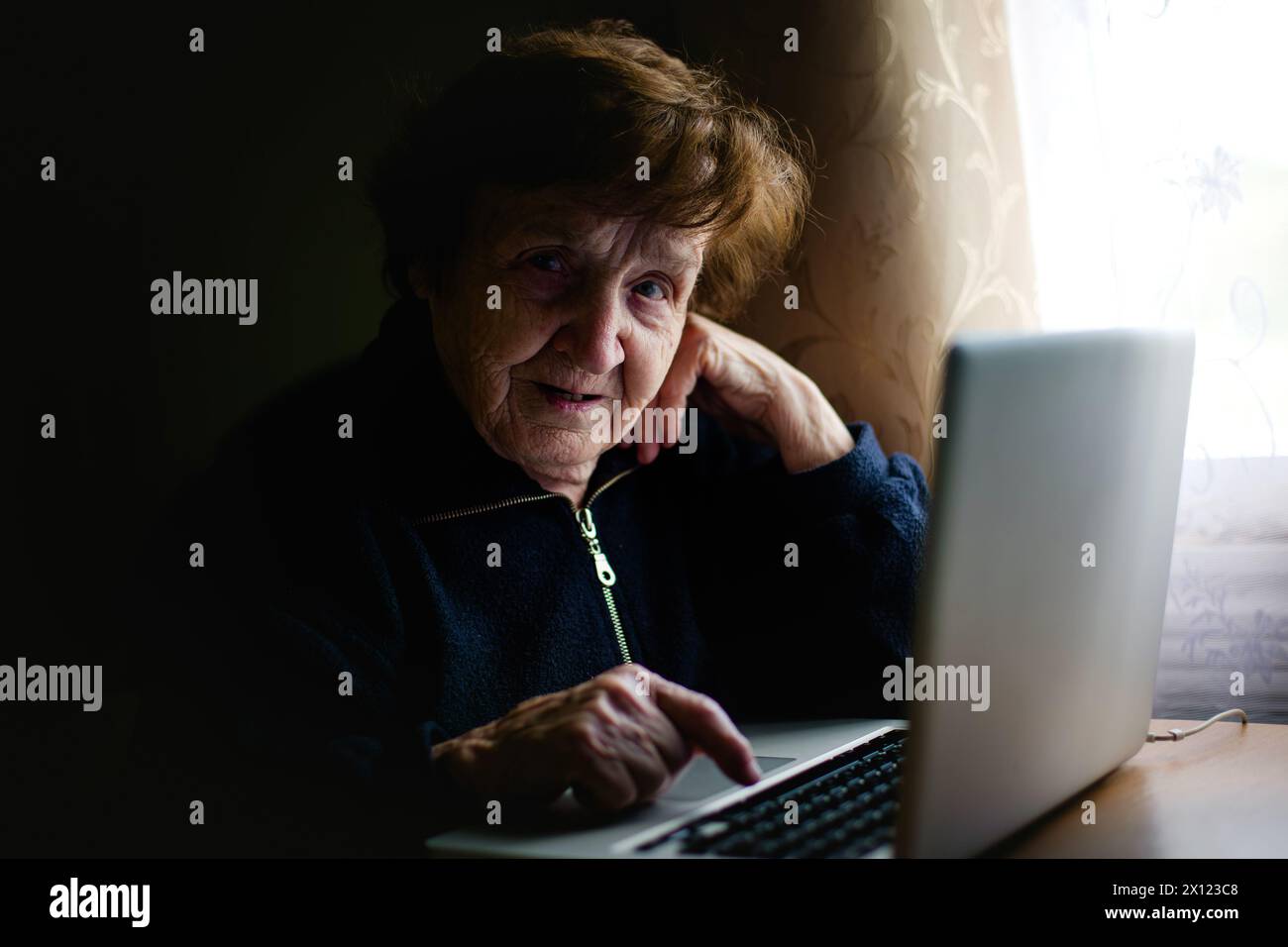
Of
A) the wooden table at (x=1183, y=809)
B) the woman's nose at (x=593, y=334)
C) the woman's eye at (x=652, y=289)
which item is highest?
the woman's eye at (x=652, y=289)

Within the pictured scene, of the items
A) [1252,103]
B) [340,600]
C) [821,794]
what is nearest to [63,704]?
[340,600]

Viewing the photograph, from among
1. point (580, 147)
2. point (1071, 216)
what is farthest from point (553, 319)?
point (1071, 216)

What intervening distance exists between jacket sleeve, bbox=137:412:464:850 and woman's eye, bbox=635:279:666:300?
40 cm

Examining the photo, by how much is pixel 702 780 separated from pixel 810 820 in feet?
0.54

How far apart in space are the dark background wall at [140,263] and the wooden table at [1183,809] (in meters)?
0.86

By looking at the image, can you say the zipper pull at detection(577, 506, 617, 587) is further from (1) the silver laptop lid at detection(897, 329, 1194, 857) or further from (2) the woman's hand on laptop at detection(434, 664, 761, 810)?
(1) the silver laptop lid at detection(897, 329, 1194, 857)

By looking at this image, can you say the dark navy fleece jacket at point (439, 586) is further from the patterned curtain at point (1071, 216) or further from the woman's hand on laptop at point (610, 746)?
the patterned curtain at point (1071, 216)

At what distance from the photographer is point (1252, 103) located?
1.32m

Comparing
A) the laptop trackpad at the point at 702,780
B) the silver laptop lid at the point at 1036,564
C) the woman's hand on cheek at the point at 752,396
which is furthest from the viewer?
the woman's hand on cheek at the point at 752,396

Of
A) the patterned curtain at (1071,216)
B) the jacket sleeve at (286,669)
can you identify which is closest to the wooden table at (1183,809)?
the patterned curtain at (1071,216)

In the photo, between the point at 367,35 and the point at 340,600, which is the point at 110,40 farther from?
the point at 340,600

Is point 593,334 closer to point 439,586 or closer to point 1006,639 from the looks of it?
point 439,586

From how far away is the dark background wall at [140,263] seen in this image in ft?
4.42

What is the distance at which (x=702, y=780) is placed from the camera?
930 millimetres
